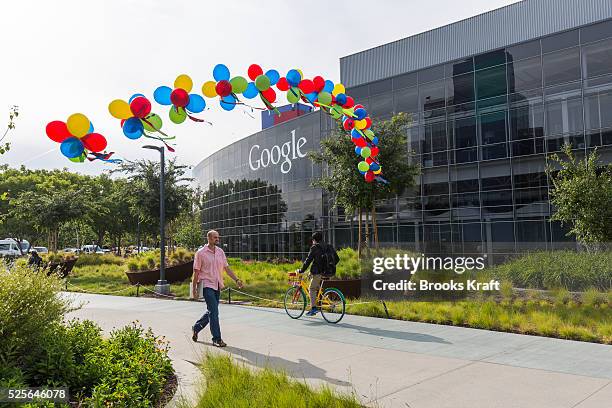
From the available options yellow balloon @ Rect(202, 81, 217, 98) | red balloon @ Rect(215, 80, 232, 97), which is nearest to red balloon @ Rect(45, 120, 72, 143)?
yellow balloon @ Rect(202, 81, 217, 98)

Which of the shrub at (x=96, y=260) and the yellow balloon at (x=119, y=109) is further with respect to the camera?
the shrub at (x=96, y=260)

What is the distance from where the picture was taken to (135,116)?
903 cm

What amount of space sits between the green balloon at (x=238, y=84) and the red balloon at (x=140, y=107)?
182cm

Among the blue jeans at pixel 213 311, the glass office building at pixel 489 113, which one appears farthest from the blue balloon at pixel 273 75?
the glass office building at pixel 489 113

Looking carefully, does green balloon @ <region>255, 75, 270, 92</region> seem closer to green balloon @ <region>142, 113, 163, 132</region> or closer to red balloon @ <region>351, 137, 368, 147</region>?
green balloon @ <region>142, 113, 163, 132</region>

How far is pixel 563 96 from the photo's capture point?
87.8 ft

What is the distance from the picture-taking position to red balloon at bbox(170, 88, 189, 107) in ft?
31.0

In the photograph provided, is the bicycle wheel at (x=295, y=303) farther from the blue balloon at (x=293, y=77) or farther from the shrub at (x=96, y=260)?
the shrub at (x=96, y=260)

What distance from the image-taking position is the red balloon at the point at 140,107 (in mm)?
8930

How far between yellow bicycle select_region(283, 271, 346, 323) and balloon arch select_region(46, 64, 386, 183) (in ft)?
13.1

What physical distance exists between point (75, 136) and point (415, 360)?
6.37m

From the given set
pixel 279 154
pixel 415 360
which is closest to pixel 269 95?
pixel 415 360

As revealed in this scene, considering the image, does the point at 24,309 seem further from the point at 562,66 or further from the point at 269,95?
the point at 562,66

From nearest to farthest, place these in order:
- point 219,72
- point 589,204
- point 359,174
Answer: point 219,72 < point 589,204 < point 359,174
